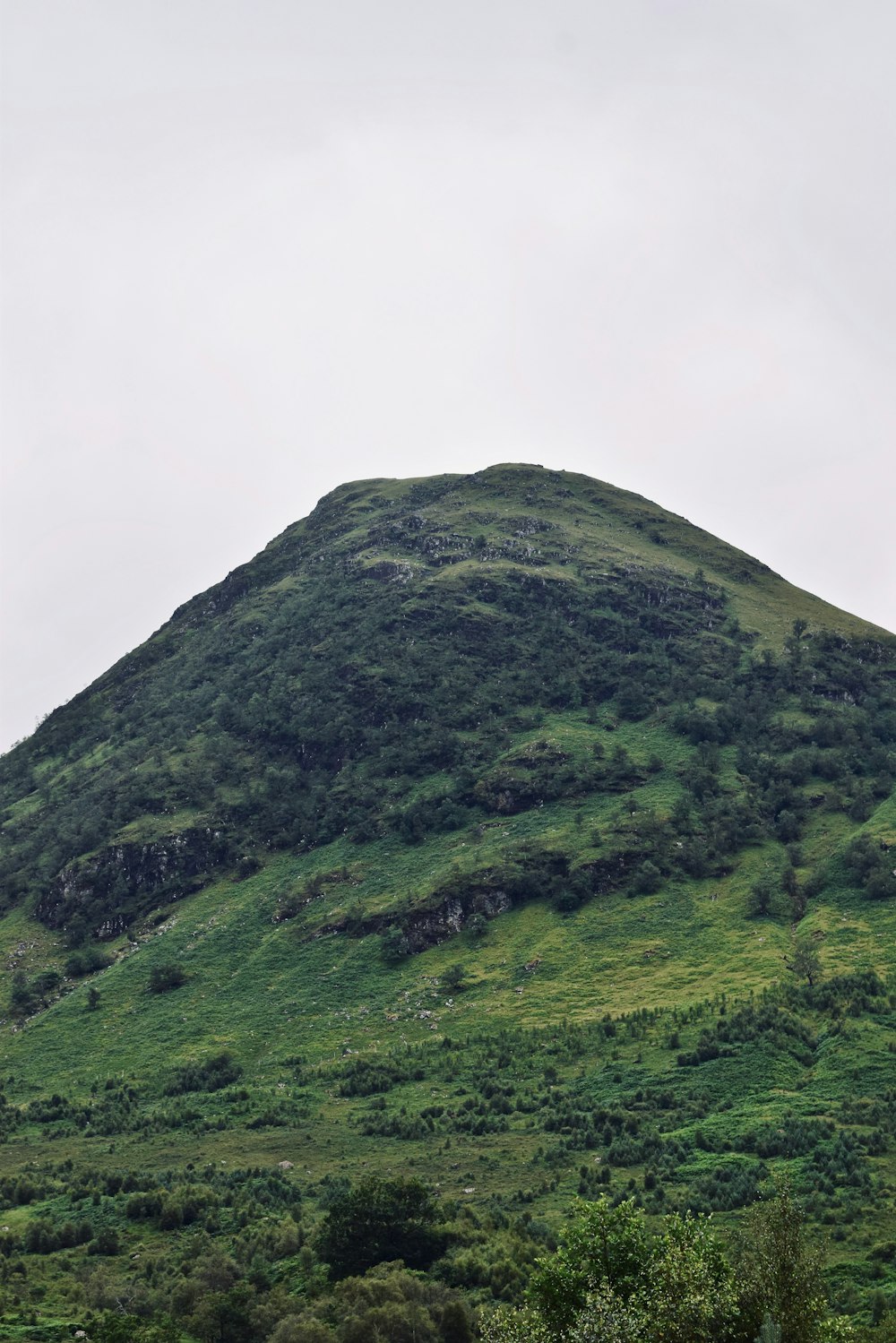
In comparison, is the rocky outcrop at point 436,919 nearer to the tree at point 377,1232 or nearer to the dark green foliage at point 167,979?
the dark green foliage at point 167,979

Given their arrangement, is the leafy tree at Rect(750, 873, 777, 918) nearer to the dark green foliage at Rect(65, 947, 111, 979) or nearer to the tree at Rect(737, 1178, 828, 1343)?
the dark green foliage at Rect(65, 947, 111, 979)

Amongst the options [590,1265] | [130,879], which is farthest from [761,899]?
[130,879]

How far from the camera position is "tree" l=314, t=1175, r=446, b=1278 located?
54.4 meters

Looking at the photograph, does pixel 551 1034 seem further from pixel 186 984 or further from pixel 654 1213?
pixel 186 984

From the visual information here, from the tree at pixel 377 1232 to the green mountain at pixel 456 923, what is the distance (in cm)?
103

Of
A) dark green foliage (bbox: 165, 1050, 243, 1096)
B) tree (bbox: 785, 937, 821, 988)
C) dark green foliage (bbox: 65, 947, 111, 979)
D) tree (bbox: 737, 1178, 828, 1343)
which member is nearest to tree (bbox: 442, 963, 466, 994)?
dark green foliage (bbox: 165, 1050, 243, 1096)

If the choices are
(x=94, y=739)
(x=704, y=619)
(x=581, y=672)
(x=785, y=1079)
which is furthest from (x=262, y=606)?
(x=785, y=1079)

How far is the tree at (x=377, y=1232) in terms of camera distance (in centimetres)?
A: 5444

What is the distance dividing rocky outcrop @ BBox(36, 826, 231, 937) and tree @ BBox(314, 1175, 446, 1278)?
80.7 metres

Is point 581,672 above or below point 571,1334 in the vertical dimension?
above

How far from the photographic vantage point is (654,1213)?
56.7 metres

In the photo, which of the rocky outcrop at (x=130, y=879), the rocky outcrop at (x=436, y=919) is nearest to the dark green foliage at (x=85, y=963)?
the rocky outcrop at (x=130, y=879)

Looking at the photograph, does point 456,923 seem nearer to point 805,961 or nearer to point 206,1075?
point 206,1075

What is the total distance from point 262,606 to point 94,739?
38067mm
